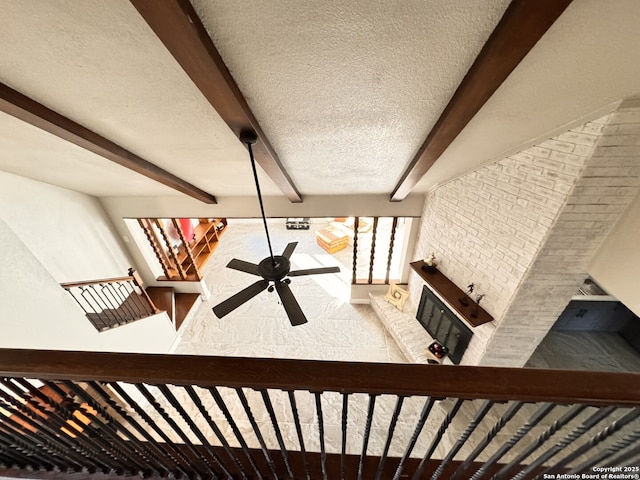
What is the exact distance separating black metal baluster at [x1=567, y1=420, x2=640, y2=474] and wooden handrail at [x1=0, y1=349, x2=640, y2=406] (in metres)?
0.31

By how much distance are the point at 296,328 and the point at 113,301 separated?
3.14m

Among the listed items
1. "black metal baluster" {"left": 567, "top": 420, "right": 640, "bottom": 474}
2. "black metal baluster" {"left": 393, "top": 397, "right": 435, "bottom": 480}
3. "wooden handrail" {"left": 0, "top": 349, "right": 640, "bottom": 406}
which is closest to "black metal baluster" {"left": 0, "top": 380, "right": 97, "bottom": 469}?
"wooden handrail" {"left": 0, "top": 349, "right": 640, "bottom": 406}

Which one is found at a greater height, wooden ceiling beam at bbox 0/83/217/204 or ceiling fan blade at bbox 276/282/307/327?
wooden ceiling beam at bbox 0/83/217/204

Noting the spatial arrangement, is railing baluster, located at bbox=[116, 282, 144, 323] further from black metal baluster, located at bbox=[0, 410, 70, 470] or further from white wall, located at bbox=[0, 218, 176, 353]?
black metal baluster, located at bbox=[0, 410, 70, 470]

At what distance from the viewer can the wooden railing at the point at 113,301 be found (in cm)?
344

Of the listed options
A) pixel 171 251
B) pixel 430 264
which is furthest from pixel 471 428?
pixel 171 251

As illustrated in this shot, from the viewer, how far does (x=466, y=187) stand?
3.06 meters

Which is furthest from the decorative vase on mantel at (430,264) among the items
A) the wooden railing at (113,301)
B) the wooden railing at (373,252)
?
the wooden railing at (113,301)

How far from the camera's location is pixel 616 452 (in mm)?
900

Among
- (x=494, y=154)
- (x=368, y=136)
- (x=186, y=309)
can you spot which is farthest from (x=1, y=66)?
(x=186, y=309)

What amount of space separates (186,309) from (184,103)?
4.70m

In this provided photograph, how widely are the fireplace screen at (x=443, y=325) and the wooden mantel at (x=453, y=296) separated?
336mm

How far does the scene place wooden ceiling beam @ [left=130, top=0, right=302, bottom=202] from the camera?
2.82ft

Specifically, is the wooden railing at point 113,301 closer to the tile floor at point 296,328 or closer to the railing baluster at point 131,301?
the railing baluster at point 131,301
